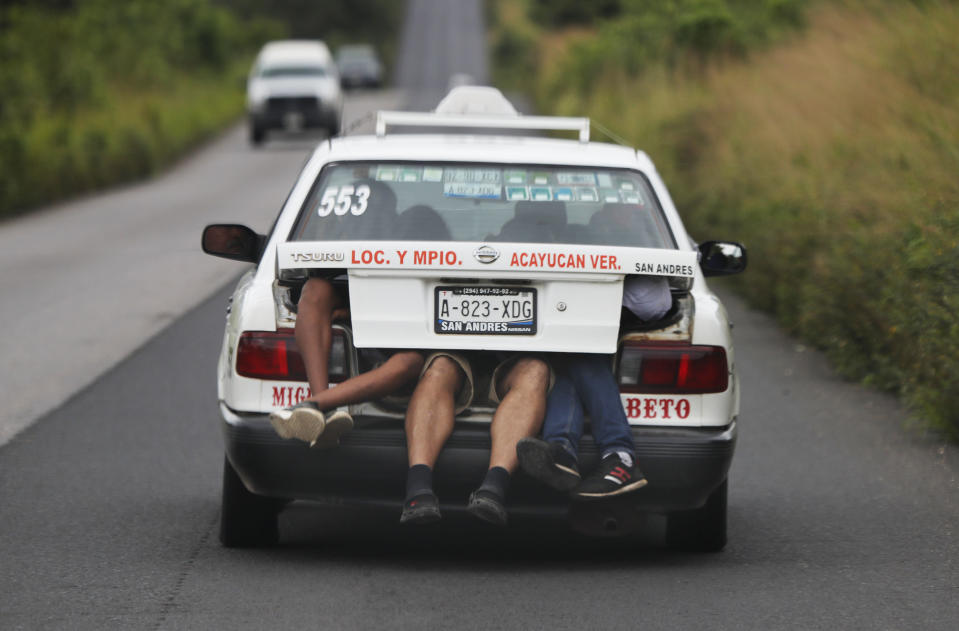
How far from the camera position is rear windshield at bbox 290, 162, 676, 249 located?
257 inches

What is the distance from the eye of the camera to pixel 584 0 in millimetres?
65688

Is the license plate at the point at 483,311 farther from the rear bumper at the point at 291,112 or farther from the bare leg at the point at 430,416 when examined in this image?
the rear bumper at the point at 291,112

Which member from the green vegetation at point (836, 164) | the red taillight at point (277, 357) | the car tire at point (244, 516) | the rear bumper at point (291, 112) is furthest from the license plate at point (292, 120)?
the red taillight at point (277, 357)

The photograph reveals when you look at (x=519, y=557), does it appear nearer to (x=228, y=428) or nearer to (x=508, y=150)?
(x=228, y=428)

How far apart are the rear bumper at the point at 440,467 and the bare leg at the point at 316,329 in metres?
0.21

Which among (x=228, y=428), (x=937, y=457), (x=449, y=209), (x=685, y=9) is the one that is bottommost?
(x=685, y=9)

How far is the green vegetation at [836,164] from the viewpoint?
10.0 metres

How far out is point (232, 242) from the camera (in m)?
6.98

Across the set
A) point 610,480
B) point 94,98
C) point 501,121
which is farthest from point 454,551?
point 94,98

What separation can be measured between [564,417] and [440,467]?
1.54 feet

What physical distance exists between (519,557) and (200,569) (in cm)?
118

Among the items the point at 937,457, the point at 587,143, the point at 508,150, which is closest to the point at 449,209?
the point at 508,150

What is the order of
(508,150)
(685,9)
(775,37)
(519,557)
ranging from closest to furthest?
(519,557) < (508,150) < (775,37) < (685,9)

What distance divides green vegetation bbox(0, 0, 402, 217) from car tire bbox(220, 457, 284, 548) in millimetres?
19407
